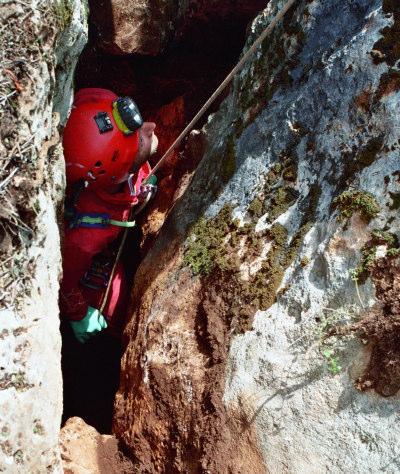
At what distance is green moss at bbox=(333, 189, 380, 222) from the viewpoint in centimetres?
304

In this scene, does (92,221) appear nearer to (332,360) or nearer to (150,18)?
(150,18)

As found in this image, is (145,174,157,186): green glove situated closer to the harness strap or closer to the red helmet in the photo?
the harness strap

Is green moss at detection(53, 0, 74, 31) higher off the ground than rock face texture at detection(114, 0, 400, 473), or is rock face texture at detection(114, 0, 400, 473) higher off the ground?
green moss at detection(53, 0, 74, 31)

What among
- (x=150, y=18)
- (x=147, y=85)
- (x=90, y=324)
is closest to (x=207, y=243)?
(x=90, y=324)

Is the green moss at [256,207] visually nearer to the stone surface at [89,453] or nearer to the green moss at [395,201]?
the green moss at [395,201]

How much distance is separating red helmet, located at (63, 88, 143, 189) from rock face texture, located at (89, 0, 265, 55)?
2.48 ft

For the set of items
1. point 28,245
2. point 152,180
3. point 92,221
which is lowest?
point 28,245

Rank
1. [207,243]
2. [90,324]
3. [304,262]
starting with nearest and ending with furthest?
[304,262] → [207,243] → [90,324]

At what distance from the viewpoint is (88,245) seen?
487cm

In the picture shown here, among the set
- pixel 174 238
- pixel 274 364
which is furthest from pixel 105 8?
pixel 274 364

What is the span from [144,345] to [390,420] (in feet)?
5.69

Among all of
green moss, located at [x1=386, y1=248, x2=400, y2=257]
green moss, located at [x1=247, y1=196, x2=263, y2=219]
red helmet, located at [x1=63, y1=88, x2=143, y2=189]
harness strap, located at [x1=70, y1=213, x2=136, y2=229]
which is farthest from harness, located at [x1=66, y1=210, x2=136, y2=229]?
green moss, located at [x1=386, y1=248, x2=400, y2=257]

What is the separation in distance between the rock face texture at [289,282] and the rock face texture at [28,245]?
0.85 m

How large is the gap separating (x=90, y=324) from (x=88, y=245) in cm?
75
